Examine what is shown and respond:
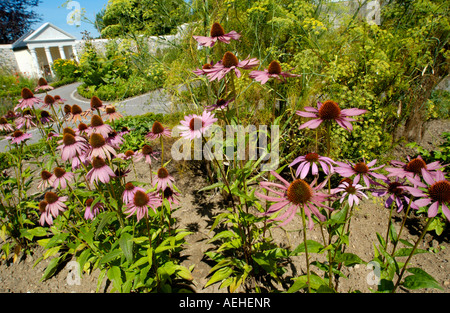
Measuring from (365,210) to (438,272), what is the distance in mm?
746

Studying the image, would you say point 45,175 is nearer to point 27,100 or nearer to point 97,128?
point 27,100

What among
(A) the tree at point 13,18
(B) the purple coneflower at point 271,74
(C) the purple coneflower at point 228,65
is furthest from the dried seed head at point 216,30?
(A) the tree at point 13,18

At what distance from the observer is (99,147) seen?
1366mm

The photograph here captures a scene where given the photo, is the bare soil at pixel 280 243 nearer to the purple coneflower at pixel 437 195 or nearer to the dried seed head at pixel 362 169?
the dried seed head at pixel 362 169

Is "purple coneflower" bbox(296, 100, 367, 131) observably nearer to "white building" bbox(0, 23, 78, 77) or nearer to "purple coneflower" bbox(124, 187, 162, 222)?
"purple coneflower" bbox(124, 187, 162, 222)

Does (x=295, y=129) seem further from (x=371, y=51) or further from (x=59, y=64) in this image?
(x=59, y=64)

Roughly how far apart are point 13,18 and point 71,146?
28.6 m

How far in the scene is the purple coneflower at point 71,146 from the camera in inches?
54.7

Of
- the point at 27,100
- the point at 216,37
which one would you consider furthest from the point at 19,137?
the point at 216,37

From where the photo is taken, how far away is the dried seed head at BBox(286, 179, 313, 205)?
865 millimetres

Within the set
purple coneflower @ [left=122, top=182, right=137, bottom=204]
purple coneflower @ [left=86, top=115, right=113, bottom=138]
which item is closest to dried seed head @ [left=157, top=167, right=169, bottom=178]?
purple coneflower @ [left=122, top=182, right=137, bottom=204]

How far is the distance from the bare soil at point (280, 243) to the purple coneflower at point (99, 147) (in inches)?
43.0

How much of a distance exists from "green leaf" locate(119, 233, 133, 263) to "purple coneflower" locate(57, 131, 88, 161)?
568 millimetres

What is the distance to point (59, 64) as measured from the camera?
13.4 meters
